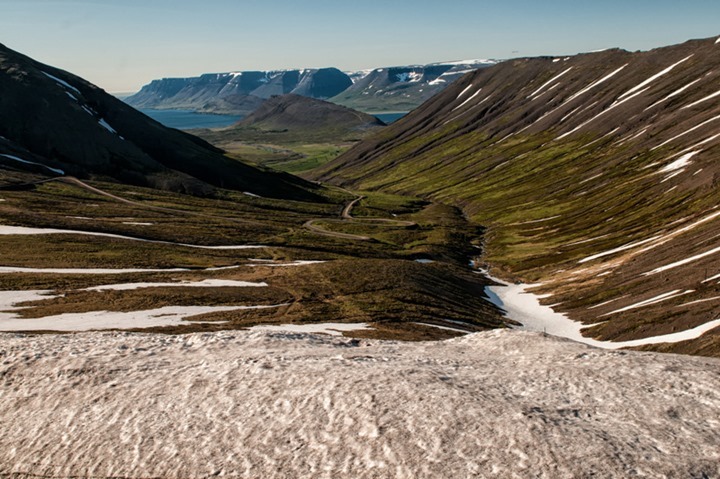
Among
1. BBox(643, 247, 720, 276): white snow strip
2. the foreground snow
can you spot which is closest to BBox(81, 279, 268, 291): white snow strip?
the foreground snow

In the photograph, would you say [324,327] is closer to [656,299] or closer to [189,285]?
[189,285]

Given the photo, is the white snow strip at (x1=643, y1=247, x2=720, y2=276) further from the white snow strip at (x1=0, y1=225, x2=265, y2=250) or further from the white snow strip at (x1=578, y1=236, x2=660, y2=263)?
the white snow strip at (x1=0, y1=225, x2=265, y2=250)

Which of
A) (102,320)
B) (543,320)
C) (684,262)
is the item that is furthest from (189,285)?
(684,262)

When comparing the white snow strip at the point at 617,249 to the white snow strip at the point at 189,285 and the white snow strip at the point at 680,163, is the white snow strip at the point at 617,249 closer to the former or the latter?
the white snow strip at the point at 680,163

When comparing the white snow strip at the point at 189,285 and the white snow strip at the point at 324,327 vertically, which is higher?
the white snow strip at the point at 324,327

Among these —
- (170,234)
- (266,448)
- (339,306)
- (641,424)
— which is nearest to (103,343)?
(266,448)

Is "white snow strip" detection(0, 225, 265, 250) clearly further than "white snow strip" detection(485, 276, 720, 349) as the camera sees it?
Yes

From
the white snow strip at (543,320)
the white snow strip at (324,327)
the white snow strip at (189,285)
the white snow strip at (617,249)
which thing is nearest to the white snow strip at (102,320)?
the white snow strip at (324,327)
